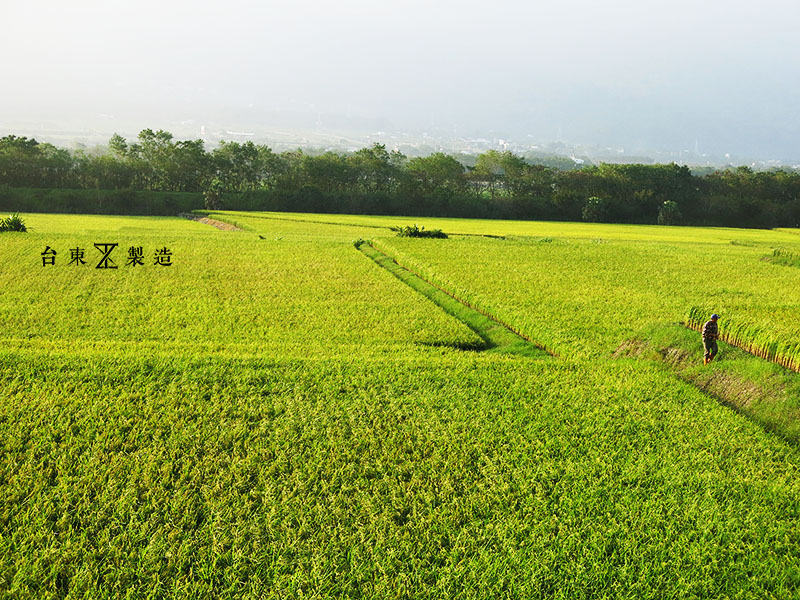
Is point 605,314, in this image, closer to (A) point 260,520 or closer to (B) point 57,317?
(A) point 260,520

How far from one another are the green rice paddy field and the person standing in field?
239 mm

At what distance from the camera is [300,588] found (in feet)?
14.5

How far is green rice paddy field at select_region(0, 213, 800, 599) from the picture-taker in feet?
15.4

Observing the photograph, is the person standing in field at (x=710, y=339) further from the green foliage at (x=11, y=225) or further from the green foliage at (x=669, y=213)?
the green foliage at (x=669, y=213)

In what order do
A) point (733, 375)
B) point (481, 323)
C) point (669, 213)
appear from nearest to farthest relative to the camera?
point (733, 375) → point (481, 323) → point (669, 213)

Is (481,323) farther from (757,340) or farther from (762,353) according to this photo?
(762,353)

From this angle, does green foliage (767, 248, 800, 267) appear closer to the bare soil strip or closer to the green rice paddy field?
the green rice paddy field

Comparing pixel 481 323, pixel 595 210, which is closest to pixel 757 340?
pixel 481 323

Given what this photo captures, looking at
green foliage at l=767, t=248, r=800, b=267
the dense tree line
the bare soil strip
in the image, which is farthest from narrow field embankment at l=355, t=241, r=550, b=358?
A: the dense tree line

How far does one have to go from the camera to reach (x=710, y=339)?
9875 mm

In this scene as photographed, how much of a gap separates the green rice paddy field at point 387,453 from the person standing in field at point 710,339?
0.24 meters

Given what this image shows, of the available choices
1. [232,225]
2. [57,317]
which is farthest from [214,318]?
[232,225]

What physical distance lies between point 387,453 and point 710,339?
6.62 m

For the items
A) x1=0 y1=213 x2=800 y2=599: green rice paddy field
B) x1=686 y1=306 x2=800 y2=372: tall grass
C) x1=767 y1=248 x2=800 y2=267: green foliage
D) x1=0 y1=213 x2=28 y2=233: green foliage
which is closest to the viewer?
x1=0 y1=213 x2=800 y2=599: green rice paddy field
